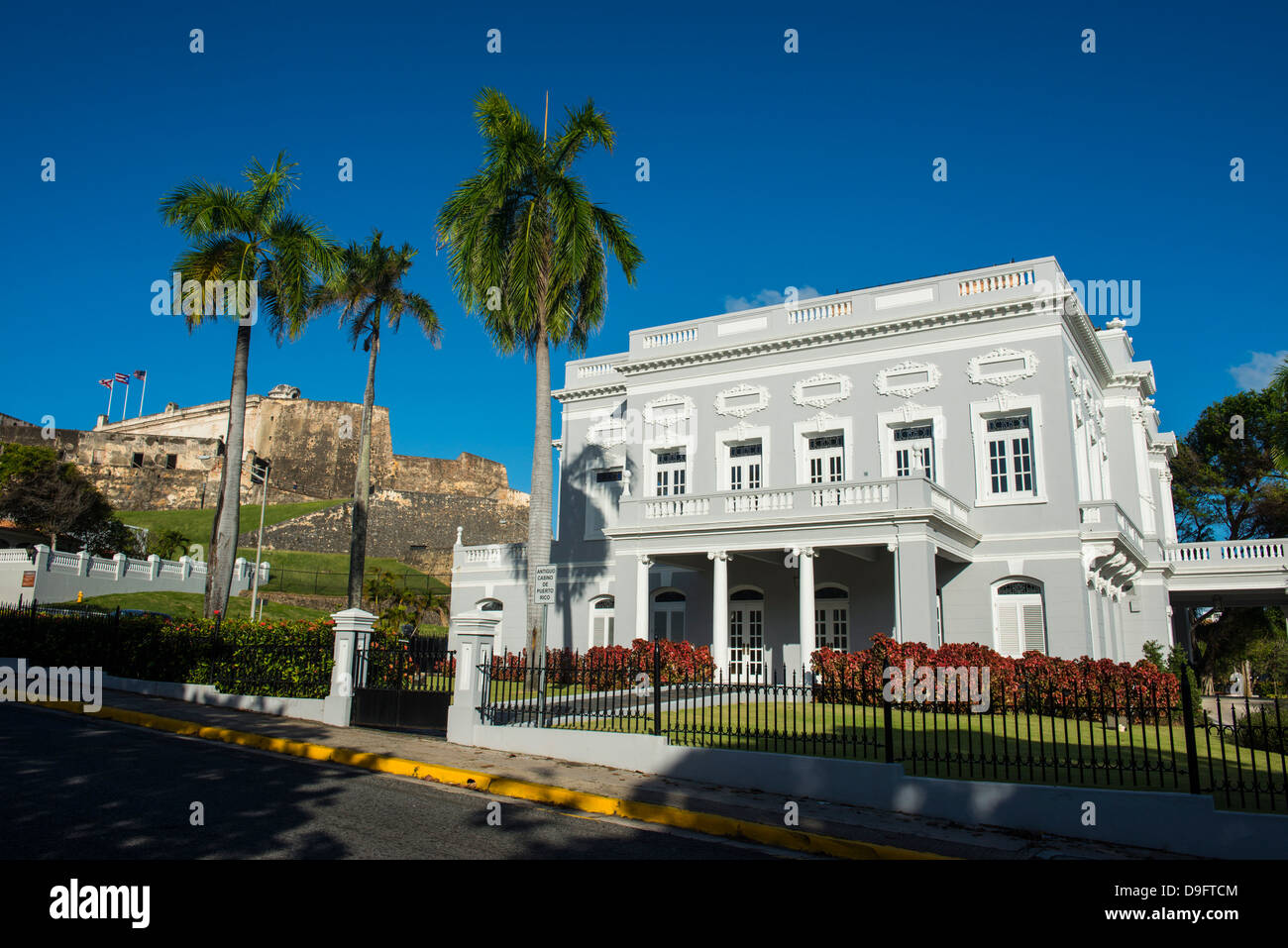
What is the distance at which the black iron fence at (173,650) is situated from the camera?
16219 mm

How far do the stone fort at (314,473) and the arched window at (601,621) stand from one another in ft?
108

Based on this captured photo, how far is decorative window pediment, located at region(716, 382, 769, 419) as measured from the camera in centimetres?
2586

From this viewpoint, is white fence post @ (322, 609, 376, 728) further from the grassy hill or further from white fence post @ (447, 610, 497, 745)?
the grassy hill

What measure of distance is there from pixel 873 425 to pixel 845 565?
3.95 meters

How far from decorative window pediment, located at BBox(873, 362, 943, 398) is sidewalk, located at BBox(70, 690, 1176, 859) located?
15.7 meters

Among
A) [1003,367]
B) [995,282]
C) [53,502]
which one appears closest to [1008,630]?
[1003,367]

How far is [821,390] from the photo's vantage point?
82.4 ft

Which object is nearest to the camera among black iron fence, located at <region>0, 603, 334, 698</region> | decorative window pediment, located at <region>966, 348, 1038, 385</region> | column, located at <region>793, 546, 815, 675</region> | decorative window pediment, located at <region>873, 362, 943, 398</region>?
black iron fence, located at <region>0, 603, 334, 698</region>

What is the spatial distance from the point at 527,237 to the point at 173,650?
11.4 metres

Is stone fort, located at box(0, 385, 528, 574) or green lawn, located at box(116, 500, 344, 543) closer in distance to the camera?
green lawn, located at box(116, 500, 344, 543)

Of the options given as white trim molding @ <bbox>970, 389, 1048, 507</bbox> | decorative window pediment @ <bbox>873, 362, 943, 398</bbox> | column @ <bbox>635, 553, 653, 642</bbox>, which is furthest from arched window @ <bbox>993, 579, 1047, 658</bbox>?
column @ <bbox>635, 553, 653, 642</bbox>

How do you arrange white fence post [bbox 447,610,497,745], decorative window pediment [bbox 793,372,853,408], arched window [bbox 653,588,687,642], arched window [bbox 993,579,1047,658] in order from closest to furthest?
white fence post [bbox 447,610,497,745] < arched window [bbox 993,579,1047,658] < decorative window pediment [bbox 793,372,853,408] < arched window [bbox 653,588,687,642]

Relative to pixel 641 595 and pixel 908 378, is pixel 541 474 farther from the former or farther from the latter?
pixel 908 378

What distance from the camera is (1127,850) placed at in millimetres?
8273
